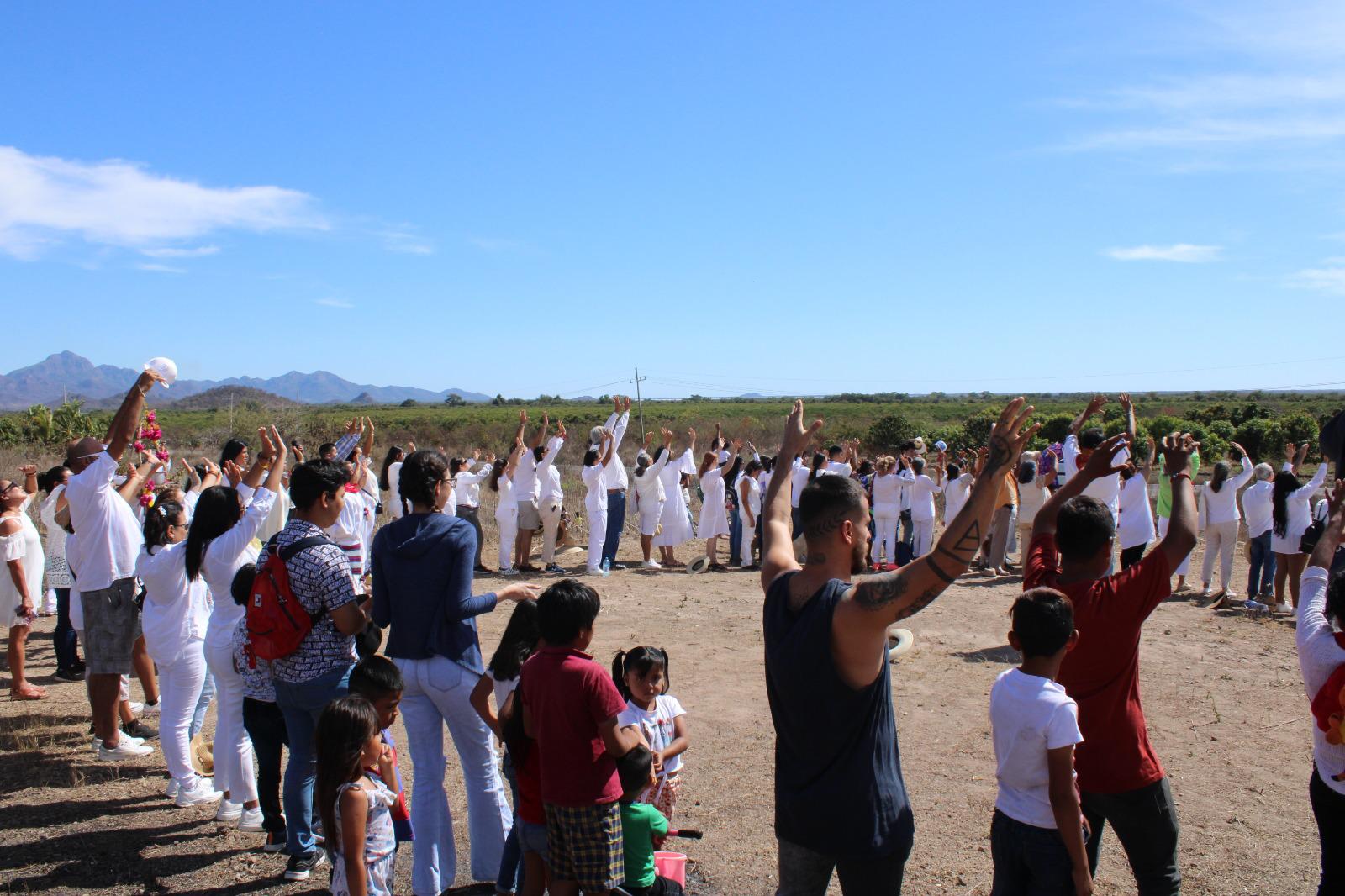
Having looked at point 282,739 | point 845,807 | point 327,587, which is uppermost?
point 327,587

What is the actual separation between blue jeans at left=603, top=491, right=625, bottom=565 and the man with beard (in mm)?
11129

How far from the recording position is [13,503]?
799 centimetres

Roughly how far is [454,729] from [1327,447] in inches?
145

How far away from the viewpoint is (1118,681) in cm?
327

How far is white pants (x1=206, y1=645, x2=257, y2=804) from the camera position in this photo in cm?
499

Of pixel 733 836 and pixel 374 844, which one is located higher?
pixel 374 844

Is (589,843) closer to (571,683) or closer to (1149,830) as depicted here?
(571,683)

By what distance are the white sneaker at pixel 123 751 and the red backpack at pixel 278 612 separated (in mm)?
2930

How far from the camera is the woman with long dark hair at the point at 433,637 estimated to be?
13.5 feet

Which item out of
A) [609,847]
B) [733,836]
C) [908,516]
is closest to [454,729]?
[609,847]

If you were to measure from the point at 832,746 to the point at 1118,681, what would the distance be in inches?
50.1

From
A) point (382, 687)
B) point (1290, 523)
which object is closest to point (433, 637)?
point (382, 687)

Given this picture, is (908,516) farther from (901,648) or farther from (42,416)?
(42,416)

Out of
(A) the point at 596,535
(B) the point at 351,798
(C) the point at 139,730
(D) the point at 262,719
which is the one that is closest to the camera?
(B) the point at 351,798
